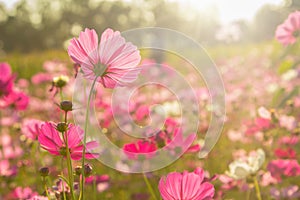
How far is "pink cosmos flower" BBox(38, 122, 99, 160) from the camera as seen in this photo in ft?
2.47

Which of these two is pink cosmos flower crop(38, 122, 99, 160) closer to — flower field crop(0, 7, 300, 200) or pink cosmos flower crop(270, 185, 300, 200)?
flower field crop(0, 7, 300, 200)

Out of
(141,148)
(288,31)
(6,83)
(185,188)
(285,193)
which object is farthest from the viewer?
(285,193)

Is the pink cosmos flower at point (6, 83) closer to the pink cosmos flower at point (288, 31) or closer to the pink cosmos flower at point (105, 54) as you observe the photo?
the pink cosmos flower at point (105, 54)

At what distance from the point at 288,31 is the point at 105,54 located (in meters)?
0.84

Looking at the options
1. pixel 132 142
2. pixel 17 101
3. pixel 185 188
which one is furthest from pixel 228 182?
pixel 185 188

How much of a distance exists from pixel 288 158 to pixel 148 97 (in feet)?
7.08

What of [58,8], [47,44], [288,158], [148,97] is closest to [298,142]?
[288,158]

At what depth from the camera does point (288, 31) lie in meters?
1.45

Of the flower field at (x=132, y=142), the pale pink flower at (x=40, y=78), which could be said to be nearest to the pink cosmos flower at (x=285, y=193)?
the flower field at (x=132, y=142)

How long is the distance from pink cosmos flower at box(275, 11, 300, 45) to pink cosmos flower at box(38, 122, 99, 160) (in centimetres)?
84

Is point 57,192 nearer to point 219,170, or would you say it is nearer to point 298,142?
point 298,142

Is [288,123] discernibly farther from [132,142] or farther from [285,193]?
[132,142]

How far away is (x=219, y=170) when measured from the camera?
2455 mm

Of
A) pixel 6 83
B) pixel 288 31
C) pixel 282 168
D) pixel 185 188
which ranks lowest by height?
pixel 185 188
